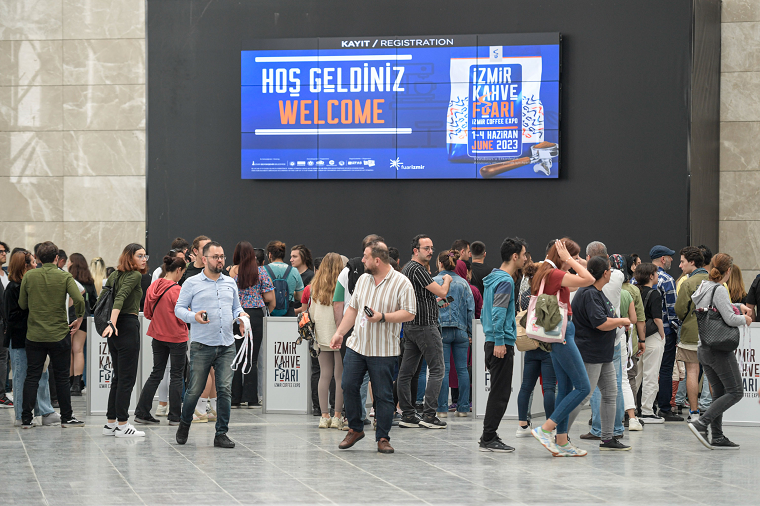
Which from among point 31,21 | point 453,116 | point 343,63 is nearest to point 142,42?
point 31,21

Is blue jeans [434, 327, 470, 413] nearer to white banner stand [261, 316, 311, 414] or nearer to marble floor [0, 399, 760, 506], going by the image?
marble floor [0, 399, 760, 506]

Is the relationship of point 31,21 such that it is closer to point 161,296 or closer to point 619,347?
point 161,296

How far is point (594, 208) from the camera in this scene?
1259 cm

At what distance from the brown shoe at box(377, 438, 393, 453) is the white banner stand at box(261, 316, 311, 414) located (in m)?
2.37

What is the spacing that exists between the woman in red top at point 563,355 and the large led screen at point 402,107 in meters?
5.72

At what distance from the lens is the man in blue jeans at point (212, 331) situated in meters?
7.23

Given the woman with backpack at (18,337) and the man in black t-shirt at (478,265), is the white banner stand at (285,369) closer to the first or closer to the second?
the man in black t-shirt at (478,265)

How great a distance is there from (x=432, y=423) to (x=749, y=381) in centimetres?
309

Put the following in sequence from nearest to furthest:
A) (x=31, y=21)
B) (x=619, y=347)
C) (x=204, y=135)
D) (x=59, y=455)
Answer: (x=59, y=455) → (x=619, y=347) → (x=204, y=135) → (x=31, y=21)

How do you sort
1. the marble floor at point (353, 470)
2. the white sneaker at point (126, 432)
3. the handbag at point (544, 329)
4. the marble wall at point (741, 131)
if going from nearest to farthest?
1. the marble floor at point (353, 470)
2. the handbag at point (544, 329)
3. the white sneaker at point (126, 432)
4. the marble wall at point (741, 131)

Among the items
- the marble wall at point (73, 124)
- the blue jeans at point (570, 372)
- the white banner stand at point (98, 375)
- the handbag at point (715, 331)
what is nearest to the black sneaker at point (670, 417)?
the handbag at point (715, 331)

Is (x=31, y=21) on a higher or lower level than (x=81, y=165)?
higher

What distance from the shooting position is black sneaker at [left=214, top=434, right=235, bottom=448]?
7.27 metres

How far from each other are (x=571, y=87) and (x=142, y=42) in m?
6.50
